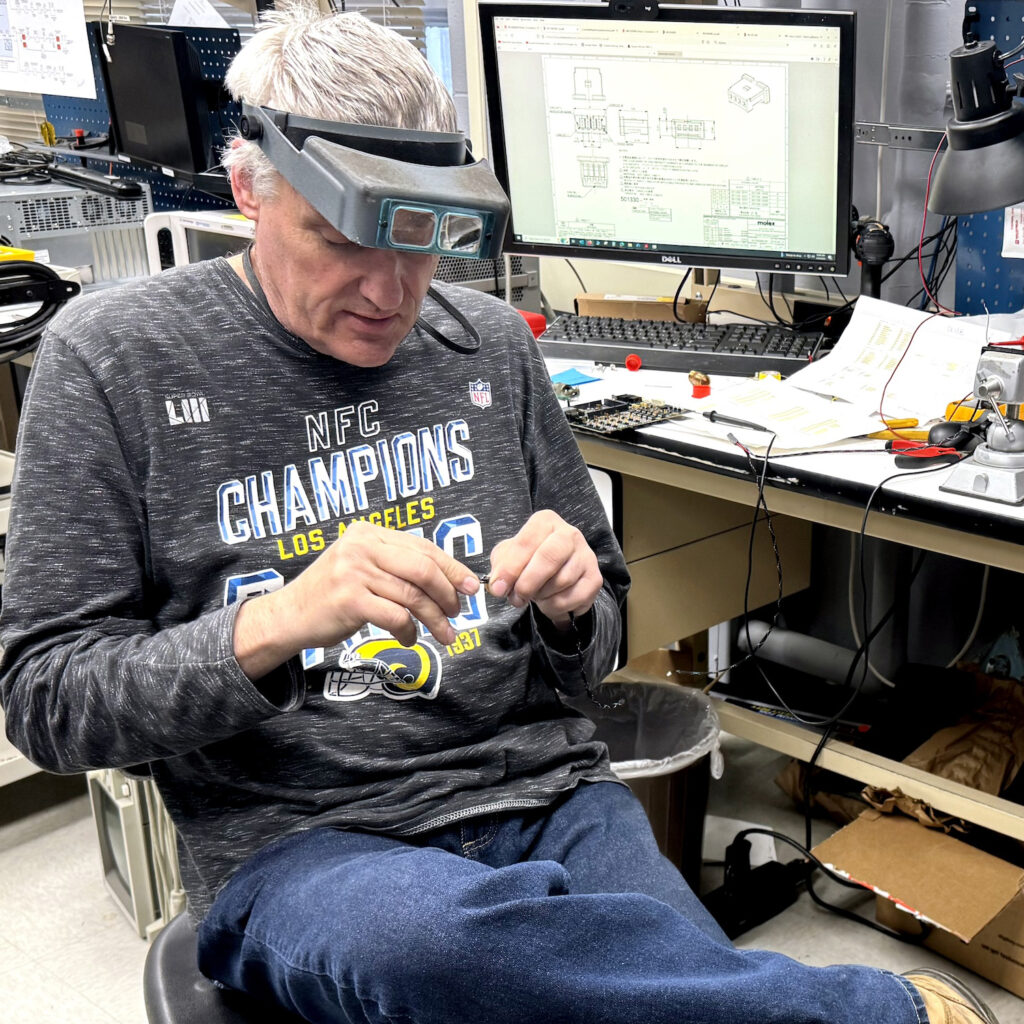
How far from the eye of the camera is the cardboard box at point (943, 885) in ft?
5.30

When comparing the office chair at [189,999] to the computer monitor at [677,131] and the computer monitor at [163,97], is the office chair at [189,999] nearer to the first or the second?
the computer monitor at [677,131]

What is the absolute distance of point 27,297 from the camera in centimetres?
187

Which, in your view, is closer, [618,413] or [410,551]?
[410,551]

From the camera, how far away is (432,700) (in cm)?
112

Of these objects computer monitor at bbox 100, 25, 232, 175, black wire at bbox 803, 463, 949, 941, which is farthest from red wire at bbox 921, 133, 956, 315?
computer monitor at bbox 100, 25, 232, 175

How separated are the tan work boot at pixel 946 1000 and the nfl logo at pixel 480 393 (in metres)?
0.66

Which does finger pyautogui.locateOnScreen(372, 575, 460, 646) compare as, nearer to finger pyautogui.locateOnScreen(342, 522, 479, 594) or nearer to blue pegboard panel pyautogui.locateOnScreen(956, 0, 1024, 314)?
finger pyautogui.locateOnScreen(342, 522, 479, 594)

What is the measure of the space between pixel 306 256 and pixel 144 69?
182 cm

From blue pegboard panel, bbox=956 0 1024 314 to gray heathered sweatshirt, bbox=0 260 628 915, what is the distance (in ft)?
3.50

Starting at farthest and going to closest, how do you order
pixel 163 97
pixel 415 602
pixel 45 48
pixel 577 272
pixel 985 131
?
pixel 45 48 → pixel 577 272 → pixel 163 97 → pixel 985 131 → pixel 415 602

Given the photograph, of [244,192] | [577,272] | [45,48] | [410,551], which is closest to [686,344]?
[577,272]

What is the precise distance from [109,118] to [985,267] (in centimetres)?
223

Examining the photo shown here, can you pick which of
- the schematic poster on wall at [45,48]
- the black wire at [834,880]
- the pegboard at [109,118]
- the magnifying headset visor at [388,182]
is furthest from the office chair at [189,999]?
the schematic poster on wall at [45,48]

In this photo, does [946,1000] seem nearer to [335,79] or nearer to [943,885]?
[943,885]
